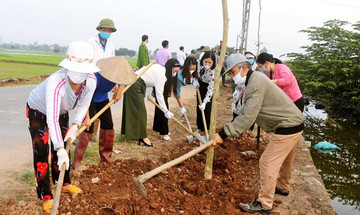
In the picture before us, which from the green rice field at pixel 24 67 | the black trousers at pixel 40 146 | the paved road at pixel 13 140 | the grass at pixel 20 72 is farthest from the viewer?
the green rice field at pixel 24 67

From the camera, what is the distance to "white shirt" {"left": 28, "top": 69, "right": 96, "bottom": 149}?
253 centimetres

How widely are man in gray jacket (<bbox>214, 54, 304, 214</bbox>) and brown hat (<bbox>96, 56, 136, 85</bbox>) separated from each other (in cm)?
133

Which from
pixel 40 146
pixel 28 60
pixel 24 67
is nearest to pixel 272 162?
pixel 40 146

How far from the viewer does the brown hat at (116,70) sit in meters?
3.69

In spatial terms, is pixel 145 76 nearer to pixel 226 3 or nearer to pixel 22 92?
pixel 226 3

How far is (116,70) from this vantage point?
3.79m

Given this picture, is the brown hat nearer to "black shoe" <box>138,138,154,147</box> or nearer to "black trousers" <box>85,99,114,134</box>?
"black trousers" <box>85,99,114,134</box>

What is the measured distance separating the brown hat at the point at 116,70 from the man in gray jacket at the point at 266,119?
1.33 metres

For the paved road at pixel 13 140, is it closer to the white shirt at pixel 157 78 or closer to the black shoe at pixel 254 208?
the white shirt at pixel 157 78

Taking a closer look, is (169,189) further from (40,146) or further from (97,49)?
(97,49)

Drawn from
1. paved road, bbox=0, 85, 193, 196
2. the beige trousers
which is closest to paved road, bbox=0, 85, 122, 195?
paved road, bbox=0, 85, 193, 196

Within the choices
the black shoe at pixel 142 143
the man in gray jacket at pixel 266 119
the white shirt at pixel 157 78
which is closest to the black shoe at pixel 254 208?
the man in gray jacket at pixel 266 119

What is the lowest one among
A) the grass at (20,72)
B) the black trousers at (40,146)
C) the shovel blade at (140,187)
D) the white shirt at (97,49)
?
the grass at (20,72)

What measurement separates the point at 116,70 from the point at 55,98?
1331 mm
